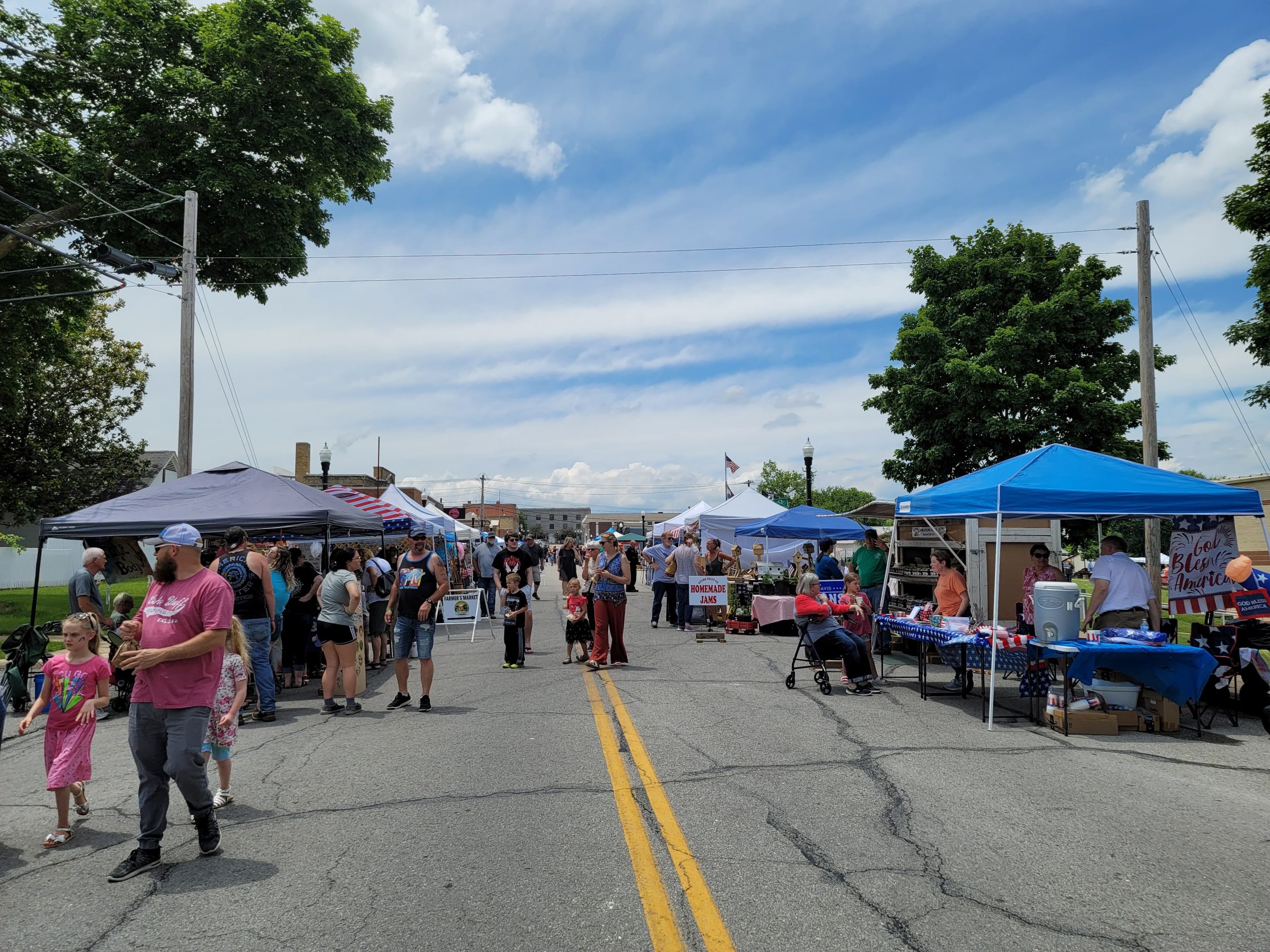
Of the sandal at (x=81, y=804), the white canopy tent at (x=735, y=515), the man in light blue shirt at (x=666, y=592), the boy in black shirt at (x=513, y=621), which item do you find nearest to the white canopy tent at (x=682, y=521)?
the white canopy tent at (x=735, y=515)

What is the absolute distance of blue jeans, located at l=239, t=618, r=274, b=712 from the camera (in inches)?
337

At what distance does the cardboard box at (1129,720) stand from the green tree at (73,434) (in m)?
28.8

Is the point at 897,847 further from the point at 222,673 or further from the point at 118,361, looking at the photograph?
the point at 118,361

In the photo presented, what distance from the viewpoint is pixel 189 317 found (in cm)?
1666

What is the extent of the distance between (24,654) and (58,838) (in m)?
5.42

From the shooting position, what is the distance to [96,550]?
30.2ft

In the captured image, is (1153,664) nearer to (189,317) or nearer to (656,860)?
(656,860)

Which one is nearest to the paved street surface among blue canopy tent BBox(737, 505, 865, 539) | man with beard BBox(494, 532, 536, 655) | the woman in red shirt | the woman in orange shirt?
the woman in red shirt

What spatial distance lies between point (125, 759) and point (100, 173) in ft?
50.7

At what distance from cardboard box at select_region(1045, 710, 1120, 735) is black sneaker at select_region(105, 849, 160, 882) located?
727 centimetres

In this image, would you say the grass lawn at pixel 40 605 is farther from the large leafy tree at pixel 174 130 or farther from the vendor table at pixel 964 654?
the vendor table at pixel 964 654

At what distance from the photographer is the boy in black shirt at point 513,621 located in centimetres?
1154

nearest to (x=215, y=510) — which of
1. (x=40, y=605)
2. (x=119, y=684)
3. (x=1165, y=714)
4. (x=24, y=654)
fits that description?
(x=119, y=684)

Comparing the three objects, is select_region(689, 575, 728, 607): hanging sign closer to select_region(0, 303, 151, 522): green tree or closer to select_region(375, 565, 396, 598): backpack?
select_region(375, 565, 396, 598): backpack
